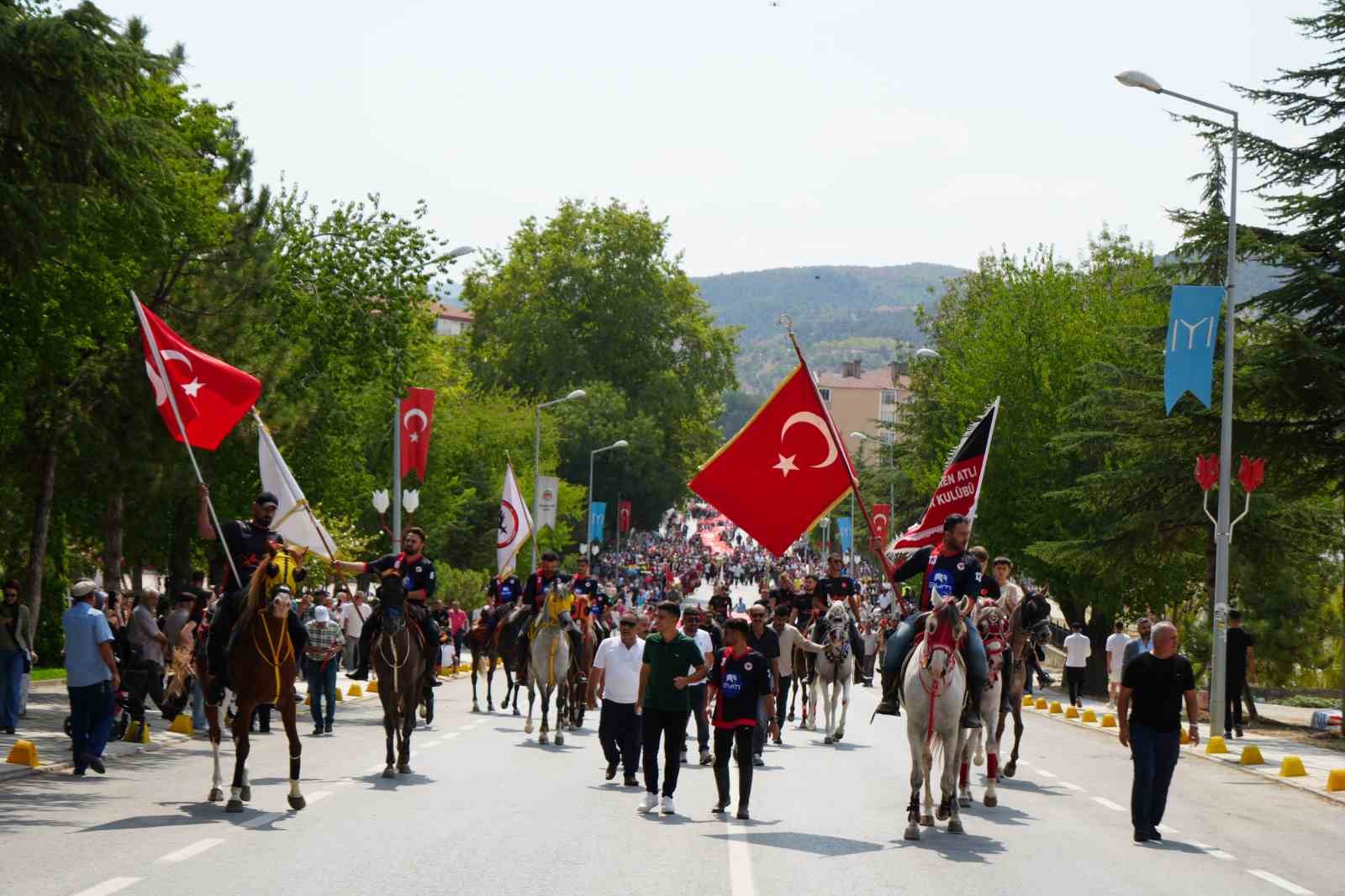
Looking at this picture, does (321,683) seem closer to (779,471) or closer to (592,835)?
(779,471)

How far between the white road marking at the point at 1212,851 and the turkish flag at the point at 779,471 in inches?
223

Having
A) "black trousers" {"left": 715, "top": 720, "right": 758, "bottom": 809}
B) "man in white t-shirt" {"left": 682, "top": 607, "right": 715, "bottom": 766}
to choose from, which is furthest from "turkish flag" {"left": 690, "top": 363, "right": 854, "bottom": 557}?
"black trousers" {"left": 715, "top": 720, "right": 758, "bottom": 809}

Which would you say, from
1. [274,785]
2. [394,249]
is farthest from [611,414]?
[274,785]

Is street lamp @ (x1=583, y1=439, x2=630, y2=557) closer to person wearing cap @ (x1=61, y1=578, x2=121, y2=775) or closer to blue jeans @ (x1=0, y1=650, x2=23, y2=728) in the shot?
blue jeans @ (x1=0, y1=650, x2=23, y2=728)

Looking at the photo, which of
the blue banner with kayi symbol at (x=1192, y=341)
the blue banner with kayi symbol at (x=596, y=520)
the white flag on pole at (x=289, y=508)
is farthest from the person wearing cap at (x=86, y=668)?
the blue banner with kayi symbol at (x=596, y=520)

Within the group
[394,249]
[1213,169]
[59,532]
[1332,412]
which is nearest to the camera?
[1332,412]

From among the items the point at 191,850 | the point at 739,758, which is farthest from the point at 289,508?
the point at 191,850

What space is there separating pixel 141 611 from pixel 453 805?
30.4 ft

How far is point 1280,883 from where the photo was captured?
13281 millimetres

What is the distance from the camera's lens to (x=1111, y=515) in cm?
4672

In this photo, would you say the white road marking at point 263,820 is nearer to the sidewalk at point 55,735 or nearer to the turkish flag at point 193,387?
the sidewalk at point 55,735

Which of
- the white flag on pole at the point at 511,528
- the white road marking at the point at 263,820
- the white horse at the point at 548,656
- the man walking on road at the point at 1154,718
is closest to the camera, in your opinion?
the white road marking at the point at 263,820

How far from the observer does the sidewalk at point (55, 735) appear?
64.5ft

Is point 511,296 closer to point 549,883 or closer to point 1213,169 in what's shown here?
point 1213,169
